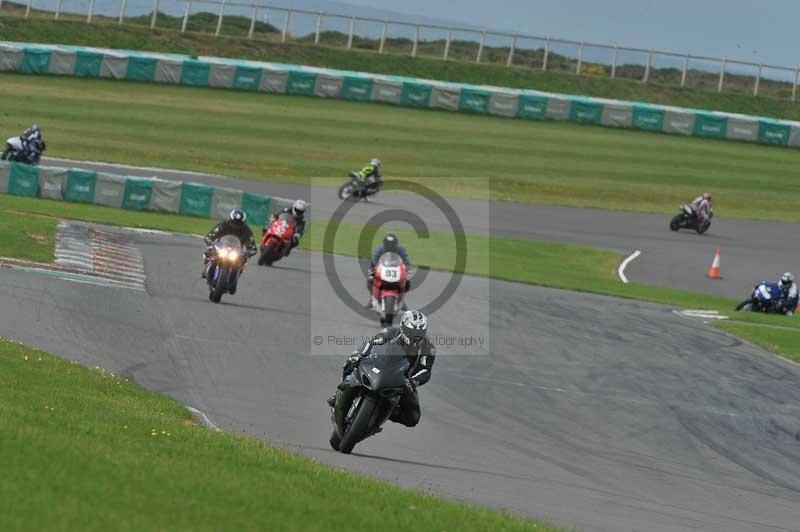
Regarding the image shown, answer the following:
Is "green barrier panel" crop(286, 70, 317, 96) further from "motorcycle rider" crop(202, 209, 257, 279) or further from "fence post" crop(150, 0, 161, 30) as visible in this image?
"motorcycle rider" crop(202, 209, 257, 279)

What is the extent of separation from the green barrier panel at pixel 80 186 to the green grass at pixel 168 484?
27289mm

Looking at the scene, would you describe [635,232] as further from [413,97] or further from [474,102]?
[413,97]

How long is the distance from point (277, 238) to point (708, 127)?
40.7m

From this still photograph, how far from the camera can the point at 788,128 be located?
66.4 m

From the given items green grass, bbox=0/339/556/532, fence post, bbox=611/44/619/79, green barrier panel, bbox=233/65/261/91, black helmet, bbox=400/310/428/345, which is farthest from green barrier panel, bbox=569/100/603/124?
green grass, bbox=0/339/556/532

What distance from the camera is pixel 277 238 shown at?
29.2 metres

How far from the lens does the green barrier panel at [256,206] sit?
40.1 metres

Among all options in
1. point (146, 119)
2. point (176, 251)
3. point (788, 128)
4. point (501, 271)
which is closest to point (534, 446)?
point (176, 251)

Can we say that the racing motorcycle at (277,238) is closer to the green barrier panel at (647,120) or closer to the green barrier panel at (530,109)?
the green barrier panel at (530,109)

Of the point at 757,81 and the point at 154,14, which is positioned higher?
the point at 757,81

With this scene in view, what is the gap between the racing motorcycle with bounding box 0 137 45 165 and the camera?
136 feet

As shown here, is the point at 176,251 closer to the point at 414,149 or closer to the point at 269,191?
the point at 269,191

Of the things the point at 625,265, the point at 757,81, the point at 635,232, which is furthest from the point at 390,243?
the point at 757,81

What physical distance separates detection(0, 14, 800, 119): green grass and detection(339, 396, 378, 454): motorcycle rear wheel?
55.6 metres
